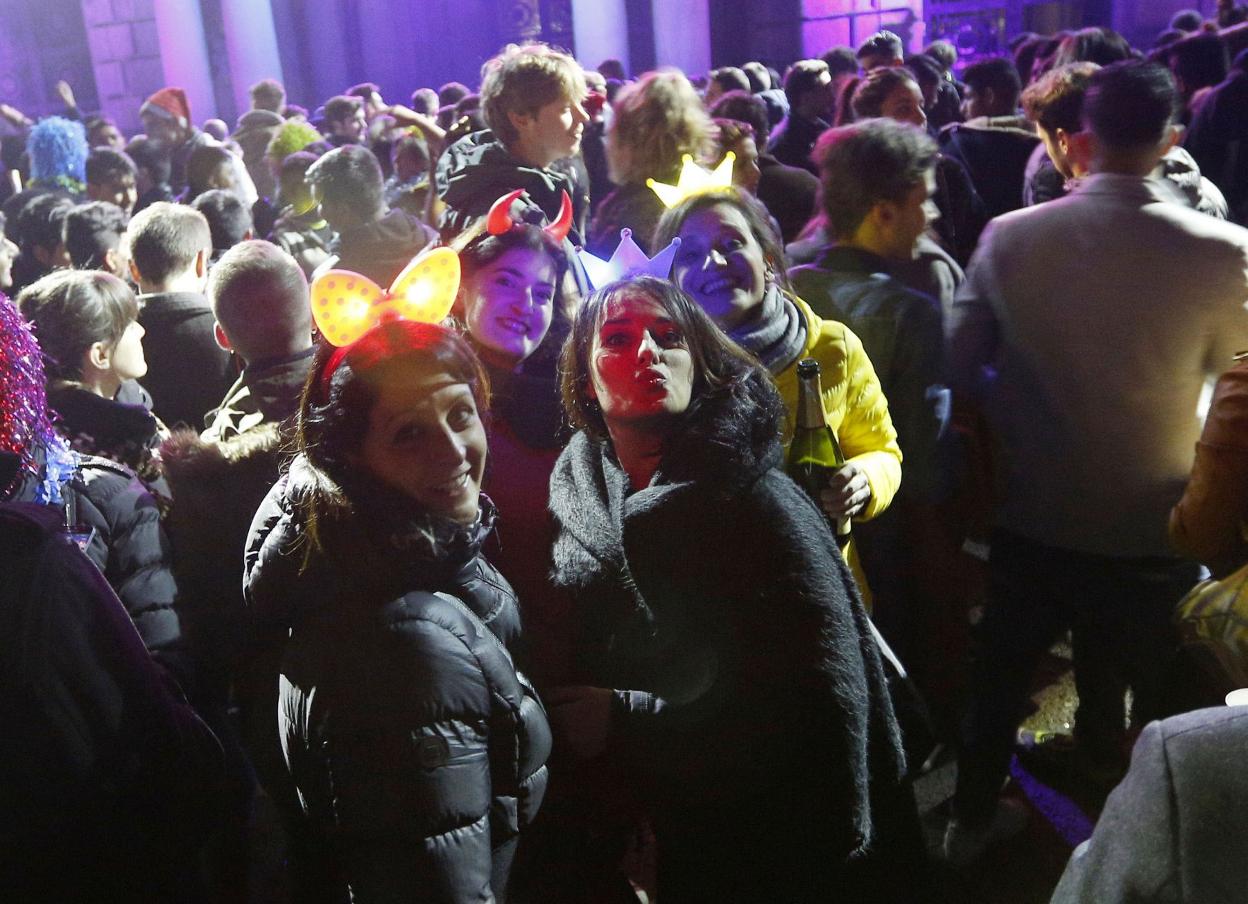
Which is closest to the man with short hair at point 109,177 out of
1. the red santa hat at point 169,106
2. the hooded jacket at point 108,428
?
the red santa hat at point 169,106

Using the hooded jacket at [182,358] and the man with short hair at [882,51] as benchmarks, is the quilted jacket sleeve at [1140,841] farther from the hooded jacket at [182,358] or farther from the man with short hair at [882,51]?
the man with short hair at [882,51]

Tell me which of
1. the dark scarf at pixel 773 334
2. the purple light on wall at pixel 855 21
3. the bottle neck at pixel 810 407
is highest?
the purple light on wall at pixel 855 21

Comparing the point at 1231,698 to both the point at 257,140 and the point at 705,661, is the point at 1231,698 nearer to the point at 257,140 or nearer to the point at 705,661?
the point at 705,661

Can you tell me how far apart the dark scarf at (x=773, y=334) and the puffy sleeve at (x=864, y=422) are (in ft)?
0.55

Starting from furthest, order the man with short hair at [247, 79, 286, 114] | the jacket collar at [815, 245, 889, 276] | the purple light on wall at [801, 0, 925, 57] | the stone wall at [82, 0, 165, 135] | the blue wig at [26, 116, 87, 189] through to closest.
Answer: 1. the stone wall at [82, 0, 165, 135]
2. the purple light on wall at [801, 0, 925, 57]
3. the man with short hair at [247, 79, 286, 114]
4. the blue wig at [26, 116, 87, 189]
5. the jacket collar at [815, 245, 889, 276]

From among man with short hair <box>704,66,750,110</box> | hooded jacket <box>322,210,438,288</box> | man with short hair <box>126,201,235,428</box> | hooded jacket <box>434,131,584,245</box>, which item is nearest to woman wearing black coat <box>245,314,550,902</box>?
hooded jacket <box>434,131,584,245</box>

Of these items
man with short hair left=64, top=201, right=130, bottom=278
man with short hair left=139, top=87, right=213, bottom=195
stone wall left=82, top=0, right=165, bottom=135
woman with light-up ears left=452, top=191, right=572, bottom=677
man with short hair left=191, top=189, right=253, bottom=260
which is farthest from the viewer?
stone wall left=82, top=0, right=165, bottom=135

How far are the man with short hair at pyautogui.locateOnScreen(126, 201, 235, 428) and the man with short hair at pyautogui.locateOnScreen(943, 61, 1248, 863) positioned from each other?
2.41 m

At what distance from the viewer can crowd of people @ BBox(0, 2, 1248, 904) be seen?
5.06ft

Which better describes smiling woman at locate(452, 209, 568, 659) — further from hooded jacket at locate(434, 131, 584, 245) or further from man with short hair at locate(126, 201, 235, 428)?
man with short hair at locate(126, 201, 235, 428)

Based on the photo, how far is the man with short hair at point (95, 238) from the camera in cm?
447

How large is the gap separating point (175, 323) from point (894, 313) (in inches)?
92.0

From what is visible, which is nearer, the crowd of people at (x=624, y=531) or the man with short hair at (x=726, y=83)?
the crowd of people at (x=624, y=531)

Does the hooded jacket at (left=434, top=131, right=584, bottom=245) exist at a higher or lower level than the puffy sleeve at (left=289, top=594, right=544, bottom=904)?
higher
